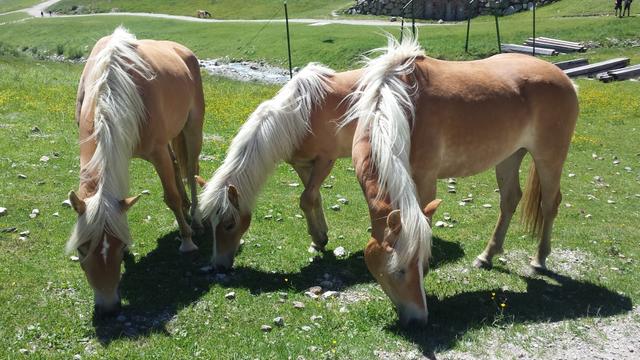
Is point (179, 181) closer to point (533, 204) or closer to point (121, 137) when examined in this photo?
point (121, 137)

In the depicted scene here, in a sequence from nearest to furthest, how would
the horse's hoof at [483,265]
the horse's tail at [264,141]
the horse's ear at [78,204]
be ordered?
the horse's ear at [78,204] < the horse's tail at [264,141] < the horse's hoof at [483,265]

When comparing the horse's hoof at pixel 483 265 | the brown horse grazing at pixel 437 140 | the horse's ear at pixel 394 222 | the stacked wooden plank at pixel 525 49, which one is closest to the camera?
the horse's ear at pixel 394 222

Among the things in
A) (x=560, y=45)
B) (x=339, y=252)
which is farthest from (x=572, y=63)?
(x=339, y=252)

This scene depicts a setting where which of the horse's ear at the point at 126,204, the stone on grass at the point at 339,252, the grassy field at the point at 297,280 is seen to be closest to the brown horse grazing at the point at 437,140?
the grassy field at the point at 297,280

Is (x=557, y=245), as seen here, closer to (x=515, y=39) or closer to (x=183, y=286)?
(x=183, y=286)

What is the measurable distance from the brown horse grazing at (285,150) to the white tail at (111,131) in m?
1.13

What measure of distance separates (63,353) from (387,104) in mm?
4377

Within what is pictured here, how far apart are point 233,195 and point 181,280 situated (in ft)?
4.65

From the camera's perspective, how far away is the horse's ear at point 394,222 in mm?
5539

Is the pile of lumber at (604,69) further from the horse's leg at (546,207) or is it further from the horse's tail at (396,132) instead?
the horse's tail at (396,132)

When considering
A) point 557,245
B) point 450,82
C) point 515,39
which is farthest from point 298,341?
point 515,39

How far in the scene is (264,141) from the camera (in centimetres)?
759

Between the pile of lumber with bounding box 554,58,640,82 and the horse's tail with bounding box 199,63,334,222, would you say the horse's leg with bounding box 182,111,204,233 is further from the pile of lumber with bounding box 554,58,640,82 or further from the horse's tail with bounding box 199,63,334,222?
the pile of lumber with bounding box 554,58,640,82

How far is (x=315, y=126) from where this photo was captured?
8.10m
